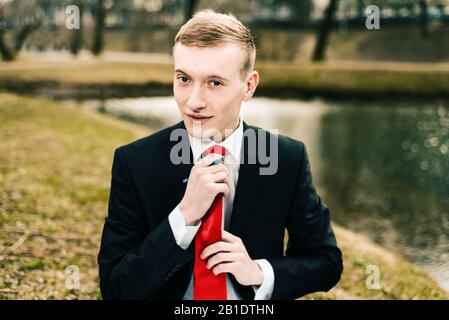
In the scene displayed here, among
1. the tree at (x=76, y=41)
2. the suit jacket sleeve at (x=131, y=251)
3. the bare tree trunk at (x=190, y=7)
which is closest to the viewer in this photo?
the suit jacket sleeve at (x=131, y=251)

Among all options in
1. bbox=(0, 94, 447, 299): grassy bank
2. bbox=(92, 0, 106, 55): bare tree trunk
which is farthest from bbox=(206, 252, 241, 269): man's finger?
bbox=(92, 0, 106, 55): bare tree trunk

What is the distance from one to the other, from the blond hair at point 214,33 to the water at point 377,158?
18.2 feet

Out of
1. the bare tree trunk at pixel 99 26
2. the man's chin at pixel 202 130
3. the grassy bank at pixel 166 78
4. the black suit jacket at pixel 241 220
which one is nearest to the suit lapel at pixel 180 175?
the black suit jacket at pixel 241 220

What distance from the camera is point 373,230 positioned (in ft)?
29.0

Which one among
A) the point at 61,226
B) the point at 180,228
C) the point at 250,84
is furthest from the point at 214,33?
the point at 61,226

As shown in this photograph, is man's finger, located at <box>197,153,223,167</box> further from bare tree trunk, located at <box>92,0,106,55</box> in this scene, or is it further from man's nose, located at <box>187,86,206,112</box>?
bare tree trunk, located at <box>92,0,106,55</box>

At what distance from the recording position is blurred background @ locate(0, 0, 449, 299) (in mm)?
6234

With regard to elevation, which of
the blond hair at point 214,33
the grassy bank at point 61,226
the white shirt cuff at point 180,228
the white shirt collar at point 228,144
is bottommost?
the grassy bank at point 61,226

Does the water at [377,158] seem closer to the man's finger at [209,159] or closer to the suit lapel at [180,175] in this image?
the suit lapel at [180,175]

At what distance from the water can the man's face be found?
550cm

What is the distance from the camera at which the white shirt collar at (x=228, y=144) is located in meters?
2.13

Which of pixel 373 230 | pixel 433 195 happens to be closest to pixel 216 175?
pixel 373 230

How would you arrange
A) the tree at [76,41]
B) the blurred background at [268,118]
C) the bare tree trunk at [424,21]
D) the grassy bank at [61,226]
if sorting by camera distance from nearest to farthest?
1. the grassy bank at [61,226]
2. the blurred background at [268,118]
3. the tree at [76,41]
4. the bare tree trunk at [424,21]
